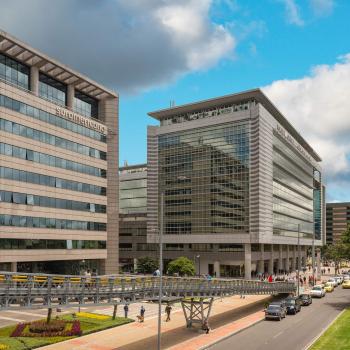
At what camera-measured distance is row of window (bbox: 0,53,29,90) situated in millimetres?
70438

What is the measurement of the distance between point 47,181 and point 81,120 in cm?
1255

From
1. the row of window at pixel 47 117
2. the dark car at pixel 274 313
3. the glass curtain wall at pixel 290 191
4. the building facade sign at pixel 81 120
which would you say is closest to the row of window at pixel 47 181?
the row of window at pixel 47 117

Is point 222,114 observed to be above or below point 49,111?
above

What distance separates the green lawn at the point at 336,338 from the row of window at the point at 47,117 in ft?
154

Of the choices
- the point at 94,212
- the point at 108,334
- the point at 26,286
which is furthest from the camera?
the point at 94,212

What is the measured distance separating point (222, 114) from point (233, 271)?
36940 mm

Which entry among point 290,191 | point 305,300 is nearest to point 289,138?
point 290,191

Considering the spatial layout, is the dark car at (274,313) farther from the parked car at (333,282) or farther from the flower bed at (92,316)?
the parked car at (333,282)

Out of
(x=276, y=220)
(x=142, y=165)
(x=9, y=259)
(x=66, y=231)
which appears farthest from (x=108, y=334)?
(x=142, y=165)

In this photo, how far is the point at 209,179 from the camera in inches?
4515

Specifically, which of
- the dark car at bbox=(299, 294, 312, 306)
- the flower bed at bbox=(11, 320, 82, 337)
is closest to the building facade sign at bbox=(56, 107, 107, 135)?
the flower bed at bbox=(11, 320, 82, 337)

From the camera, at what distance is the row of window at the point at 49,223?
66125 millimetres

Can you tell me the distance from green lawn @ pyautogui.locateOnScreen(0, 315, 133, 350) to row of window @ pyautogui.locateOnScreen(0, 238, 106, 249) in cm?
1995

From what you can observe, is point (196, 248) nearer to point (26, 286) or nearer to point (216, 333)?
point (216, 333)
